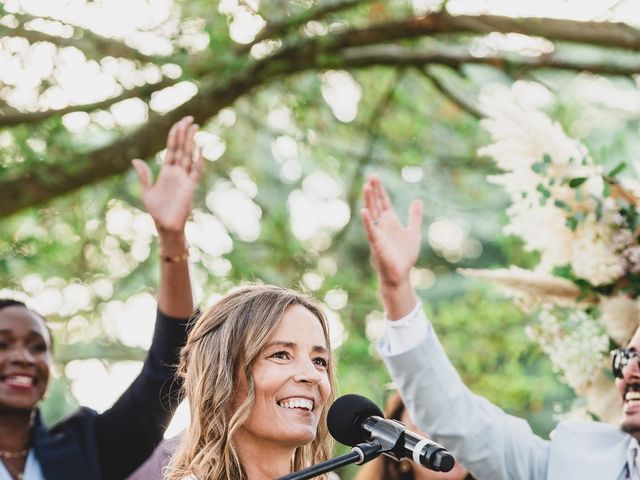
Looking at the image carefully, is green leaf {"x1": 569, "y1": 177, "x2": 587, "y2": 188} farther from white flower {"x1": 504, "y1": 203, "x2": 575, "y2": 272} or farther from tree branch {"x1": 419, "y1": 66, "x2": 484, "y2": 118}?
tree branch {"x1": 419, "y1": 66, "x2": 484, "y2": 118}

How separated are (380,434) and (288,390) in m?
0.46

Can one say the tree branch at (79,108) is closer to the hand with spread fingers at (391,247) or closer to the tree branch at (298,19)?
the tree branch at (298,19)

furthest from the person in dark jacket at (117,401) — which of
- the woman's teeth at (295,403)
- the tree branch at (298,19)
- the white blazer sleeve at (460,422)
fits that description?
the tree branch at (298,19)

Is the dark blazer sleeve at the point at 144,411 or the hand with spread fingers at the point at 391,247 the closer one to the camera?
the hand with spread fingers at the point at 391,247

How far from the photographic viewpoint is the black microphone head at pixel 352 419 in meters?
3.21

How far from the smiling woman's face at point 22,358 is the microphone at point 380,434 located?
6.29ft

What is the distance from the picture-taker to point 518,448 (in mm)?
4320

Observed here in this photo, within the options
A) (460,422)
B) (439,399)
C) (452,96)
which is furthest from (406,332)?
(452,96)

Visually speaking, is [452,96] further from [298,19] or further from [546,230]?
[546,230]

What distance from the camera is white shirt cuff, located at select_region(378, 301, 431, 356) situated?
4.31 m

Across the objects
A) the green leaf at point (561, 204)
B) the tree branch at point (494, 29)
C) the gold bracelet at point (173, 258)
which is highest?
the tree branch at point (494, 29)

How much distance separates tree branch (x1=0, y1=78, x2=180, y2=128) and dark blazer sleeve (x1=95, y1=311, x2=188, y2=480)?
2.31 m

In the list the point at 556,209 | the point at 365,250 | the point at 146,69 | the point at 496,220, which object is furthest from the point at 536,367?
the point at 556,209

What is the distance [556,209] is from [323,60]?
2.32 meters
